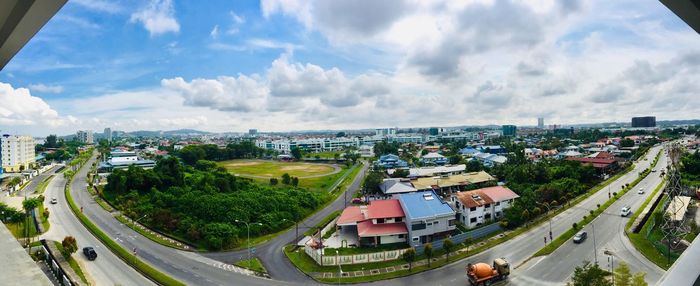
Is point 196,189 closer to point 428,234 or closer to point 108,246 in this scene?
point 108,246

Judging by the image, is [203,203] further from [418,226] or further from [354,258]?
[418,226]

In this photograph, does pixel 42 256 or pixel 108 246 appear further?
pixel 108 246

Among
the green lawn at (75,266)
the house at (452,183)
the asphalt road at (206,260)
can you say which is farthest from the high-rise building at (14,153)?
the house at (452,183)

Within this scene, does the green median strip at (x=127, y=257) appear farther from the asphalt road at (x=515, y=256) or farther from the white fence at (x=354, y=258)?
the asphalt road at (x=515, y=256)

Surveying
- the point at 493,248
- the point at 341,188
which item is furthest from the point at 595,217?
the point at 341,188

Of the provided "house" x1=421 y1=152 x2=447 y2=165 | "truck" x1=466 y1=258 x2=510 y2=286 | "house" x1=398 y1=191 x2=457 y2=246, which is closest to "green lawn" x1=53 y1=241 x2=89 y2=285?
"house" x1=398 y1=191 x2=457 y2=246
